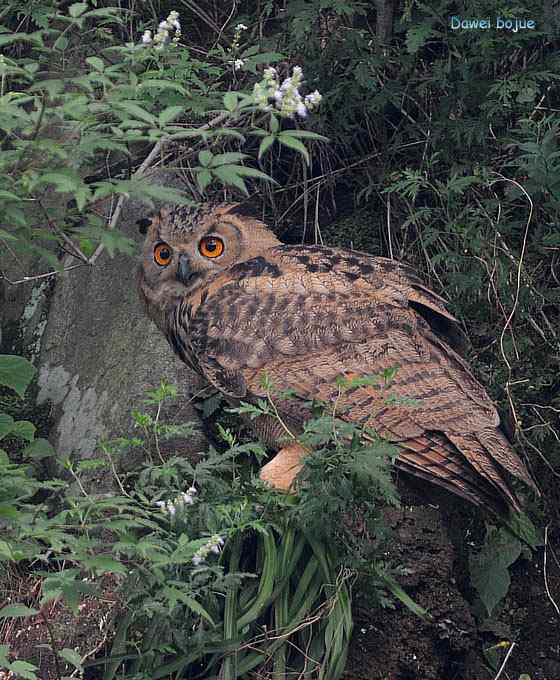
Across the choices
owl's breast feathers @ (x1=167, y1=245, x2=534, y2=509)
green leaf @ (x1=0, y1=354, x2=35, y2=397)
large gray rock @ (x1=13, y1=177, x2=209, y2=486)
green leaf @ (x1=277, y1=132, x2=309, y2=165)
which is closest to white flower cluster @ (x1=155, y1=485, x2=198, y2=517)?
green leaf @ (x1=0, y1=354, x2=35, y2=397)

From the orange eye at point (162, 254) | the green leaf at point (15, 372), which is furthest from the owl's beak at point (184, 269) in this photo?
the green leaf at point (15, 372)

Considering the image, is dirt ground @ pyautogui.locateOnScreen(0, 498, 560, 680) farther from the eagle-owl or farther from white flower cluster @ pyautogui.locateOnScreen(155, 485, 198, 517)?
white flower cluster @ pyautogui.locateOnScreen(155, 485, 198, 517)

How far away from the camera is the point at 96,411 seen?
171 inches

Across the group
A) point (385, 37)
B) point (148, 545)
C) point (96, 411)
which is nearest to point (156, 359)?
point (96, 411)

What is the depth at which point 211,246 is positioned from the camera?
398 centimetres

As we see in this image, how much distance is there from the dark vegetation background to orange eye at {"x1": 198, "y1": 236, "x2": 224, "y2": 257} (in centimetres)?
65

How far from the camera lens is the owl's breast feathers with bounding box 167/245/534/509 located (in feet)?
11.0

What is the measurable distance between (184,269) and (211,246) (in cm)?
16

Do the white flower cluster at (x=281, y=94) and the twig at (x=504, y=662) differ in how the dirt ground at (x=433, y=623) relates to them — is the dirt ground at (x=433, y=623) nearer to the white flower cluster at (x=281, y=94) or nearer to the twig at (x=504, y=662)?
the twig at (x=504, y=662)

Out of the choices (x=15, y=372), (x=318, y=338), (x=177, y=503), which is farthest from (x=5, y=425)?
(x=318, y=338)

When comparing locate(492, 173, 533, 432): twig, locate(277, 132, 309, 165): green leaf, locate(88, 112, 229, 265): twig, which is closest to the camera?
locate(277, 132, 309, 165): green leaf

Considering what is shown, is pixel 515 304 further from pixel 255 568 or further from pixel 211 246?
pixel 255 568

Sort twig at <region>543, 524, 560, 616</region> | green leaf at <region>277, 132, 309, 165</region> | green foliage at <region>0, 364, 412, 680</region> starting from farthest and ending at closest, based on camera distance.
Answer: twig at <region>543, 524, 560, 616</region>
green foliage at <region>0, 364, 412, 680</region>
green leaf at <region>277, 132, 309, 165</region>

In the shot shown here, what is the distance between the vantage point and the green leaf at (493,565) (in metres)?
3.54
